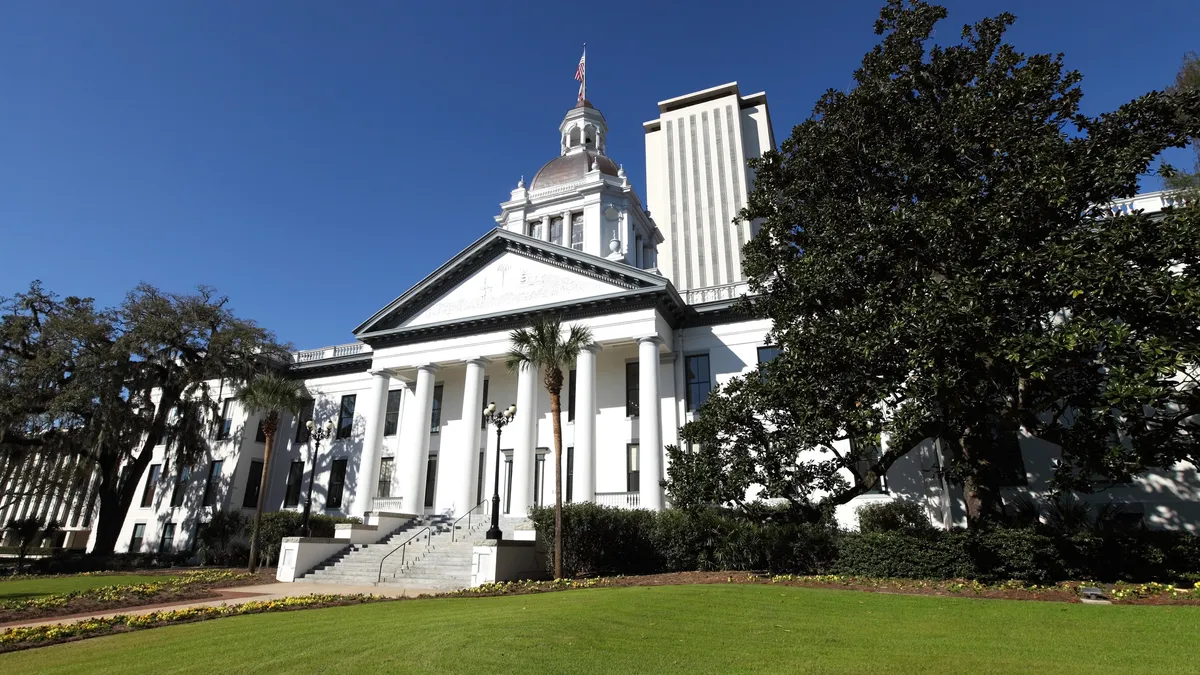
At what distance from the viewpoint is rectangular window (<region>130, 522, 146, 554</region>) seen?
112 ft

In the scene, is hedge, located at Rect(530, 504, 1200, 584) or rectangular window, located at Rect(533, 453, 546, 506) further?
rectangular window, located at Rect(533, 453, 546, 506)

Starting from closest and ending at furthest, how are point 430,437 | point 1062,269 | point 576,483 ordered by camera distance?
1. point 1062,269
2. point 576,483
3. point 430,437

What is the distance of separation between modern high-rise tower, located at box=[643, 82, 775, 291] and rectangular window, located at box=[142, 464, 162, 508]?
49.0 metres

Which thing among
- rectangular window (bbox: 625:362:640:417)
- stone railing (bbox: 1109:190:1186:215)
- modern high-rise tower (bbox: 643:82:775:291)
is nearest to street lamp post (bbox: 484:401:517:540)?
rectangular window (bbox: 625:362:640:417)

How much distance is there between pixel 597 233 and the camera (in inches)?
1588

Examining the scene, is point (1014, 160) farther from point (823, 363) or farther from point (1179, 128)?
point (823, 363)

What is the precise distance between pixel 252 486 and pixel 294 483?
2699 mm

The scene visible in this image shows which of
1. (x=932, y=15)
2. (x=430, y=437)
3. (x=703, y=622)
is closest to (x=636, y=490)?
(x=430, y=437)

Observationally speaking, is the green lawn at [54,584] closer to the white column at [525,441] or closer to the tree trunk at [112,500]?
the tree trunk at [112,500]

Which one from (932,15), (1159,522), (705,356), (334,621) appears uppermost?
(932,15)

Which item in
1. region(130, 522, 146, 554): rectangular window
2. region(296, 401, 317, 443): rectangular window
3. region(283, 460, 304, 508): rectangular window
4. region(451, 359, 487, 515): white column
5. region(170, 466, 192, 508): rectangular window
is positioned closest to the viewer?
region(451, 359, 487, 515): white column

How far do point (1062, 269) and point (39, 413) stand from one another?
1437 inches

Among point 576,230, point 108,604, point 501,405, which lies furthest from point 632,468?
point 576,230

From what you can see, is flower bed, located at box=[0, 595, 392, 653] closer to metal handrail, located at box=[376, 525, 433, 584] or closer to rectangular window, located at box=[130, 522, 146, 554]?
metal handrail, located at box=[376, 525, 433, 584]
